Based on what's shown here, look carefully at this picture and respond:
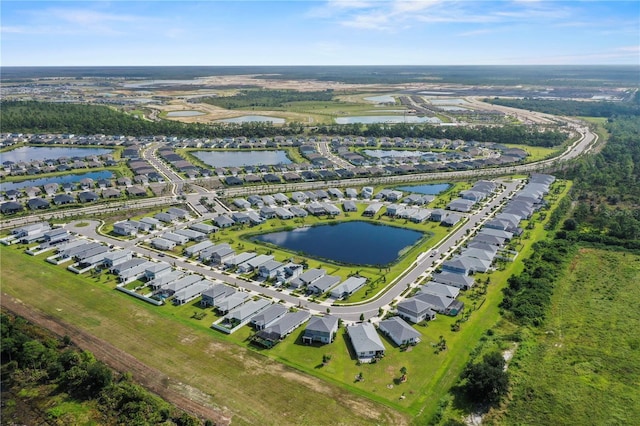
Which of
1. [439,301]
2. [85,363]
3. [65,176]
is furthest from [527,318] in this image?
[65,176]

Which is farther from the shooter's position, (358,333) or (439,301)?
(439,301)

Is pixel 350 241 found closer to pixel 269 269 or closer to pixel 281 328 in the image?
pixel 269 269

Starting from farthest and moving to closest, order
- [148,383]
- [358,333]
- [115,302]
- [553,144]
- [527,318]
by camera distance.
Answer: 1. [553,144]
2. [115,302]
3. [527,318]
4. [358,333]
5. [148,383]

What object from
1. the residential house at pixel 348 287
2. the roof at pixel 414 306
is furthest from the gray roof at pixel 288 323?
the roof at pixel 414 306

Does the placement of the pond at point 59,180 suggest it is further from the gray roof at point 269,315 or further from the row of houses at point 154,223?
the gray roof at point 269,315

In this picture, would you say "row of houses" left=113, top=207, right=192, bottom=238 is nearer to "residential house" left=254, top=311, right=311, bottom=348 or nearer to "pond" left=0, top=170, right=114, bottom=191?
"residential house" left=254, top=311, right=311, bottom=348

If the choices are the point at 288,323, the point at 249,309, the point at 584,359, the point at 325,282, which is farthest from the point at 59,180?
the point at 584,359

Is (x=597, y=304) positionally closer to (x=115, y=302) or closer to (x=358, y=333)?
(x=358, y=333)
